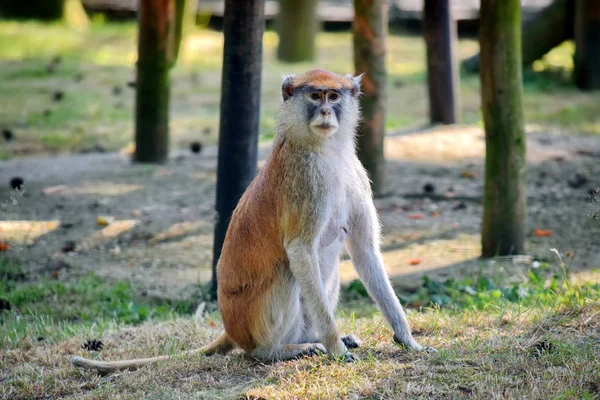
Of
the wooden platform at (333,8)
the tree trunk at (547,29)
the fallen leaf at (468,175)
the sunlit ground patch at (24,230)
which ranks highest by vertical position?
the wooden platform at (333,8)

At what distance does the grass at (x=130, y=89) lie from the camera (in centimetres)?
1096

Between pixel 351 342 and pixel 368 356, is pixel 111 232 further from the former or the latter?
pixel 368 356

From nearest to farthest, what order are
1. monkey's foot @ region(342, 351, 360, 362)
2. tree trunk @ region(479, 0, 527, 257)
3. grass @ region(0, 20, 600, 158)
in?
1. monkey's foot @ region(342, 351, 360, 362)
2. tree trunk @ region(479, 0, 527, 257)
3. grass @ region(0, 20, 600, 158)

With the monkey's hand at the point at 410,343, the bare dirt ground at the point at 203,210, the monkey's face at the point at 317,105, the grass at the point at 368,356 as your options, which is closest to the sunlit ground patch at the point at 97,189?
the bare dirt ground at the point at 203,210

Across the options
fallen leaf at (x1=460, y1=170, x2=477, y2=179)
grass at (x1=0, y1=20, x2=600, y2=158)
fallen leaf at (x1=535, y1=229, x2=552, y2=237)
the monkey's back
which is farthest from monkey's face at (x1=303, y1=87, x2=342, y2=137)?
grass at (x1=0, y1=20, x2=600, y2=158)

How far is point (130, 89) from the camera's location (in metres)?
13.2

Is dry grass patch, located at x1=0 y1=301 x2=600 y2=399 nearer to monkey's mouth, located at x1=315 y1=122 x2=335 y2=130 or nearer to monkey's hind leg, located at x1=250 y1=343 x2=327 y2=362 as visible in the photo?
monkey's hind leg, located at x1=250 y1=343 x2=327 y2=362

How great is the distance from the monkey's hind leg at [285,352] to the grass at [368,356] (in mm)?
86

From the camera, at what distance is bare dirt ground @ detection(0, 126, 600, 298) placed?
21.9 feet

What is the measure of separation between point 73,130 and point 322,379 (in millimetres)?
8002

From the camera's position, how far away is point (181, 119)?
38.1 feet

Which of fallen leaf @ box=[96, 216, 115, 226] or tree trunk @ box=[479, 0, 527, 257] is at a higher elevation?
tree trunk @ box=[479, 0, 527, 257]

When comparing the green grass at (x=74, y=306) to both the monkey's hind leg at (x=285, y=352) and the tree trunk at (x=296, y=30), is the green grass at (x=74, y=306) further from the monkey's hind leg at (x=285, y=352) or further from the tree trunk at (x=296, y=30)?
the tree trunk at (x=296, y=30)

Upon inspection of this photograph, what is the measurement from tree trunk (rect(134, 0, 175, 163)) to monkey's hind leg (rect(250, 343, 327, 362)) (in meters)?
5.04
